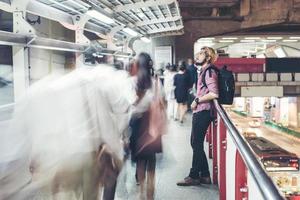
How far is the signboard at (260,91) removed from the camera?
667 inches

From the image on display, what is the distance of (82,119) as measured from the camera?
2789 millimetres

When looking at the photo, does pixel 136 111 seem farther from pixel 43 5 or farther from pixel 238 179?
pixel 43 5

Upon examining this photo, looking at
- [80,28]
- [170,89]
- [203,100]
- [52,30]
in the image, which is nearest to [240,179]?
[203,100]

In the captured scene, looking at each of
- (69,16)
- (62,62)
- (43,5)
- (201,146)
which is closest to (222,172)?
(201,146)

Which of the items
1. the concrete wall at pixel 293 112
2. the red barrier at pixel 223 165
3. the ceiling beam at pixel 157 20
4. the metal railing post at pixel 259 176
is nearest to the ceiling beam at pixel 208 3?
the ceiling beam at pixel 157 20

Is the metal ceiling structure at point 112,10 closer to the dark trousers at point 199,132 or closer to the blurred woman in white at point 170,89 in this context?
the blurred woman in white at point 170,89

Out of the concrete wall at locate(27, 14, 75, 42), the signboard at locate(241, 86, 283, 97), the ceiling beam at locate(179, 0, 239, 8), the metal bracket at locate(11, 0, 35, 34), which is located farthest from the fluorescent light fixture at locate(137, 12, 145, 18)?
the signboard at locate(241, 86, 283, 97)

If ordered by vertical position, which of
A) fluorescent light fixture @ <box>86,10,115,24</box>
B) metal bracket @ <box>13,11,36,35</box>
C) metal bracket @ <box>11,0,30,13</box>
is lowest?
metal bracket @ <box>13,11,36,35</box>

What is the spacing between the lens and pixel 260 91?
1727 cm

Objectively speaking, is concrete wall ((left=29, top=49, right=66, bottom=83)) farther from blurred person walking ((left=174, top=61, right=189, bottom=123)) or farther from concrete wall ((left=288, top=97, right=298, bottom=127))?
concrete wall ((left=288, top=97, right=298, bottom=127))

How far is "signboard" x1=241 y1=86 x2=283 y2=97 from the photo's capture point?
17.0 m

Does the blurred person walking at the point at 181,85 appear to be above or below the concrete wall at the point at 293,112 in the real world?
above

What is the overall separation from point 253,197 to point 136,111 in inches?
70.9

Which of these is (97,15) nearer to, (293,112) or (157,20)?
(157,20)
